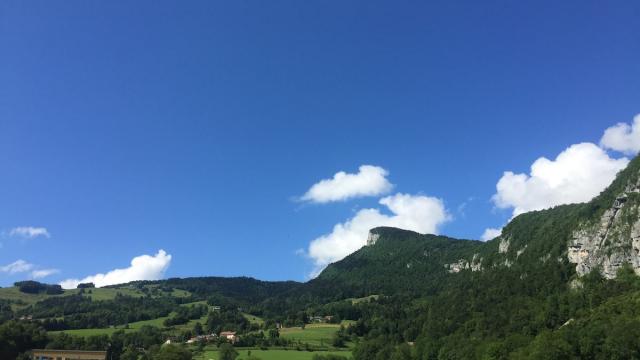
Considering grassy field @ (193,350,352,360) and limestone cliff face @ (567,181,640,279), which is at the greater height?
limestone cliff face @ (567,181,640,279)

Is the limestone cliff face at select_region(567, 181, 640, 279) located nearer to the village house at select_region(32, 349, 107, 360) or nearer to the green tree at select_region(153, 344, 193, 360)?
the green tree at select_region(153, 344, 193, 360)

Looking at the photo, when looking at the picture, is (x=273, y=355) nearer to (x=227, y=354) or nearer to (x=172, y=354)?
(x=227, y=354)

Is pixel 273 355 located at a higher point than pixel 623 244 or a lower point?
lower

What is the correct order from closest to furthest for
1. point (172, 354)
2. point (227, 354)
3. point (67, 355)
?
point (172, 354) < point (67, 355) < point (227, 354)

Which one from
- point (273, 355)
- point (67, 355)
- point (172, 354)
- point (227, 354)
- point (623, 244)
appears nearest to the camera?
point (172, 354)

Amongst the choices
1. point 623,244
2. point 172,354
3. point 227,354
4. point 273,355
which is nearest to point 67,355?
point 172,354

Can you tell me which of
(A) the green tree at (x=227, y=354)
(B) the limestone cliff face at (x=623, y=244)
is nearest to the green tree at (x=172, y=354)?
(A) the green tree at (x=227, y=354)

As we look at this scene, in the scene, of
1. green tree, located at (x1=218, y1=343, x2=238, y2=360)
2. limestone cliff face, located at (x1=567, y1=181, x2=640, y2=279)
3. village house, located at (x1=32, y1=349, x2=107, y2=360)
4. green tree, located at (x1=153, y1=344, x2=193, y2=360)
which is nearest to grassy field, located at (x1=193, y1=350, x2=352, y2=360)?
green tree, located at (x1=218, y1=343, x2=238, y2=360)

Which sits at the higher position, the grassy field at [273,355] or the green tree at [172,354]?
the green tree at [172,354]

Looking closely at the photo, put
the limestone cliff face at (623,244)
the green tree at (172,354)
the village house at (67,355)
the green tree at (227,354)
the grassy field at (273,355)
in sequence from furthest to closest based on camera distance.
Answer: the limestone cliff face at (623,244) → the grassy field at (273,355) → the green tree at (227,354) → the village house at (67,355) → the green tree at (172,354)

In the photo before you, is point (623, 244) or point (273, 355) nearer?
point (273, 355)

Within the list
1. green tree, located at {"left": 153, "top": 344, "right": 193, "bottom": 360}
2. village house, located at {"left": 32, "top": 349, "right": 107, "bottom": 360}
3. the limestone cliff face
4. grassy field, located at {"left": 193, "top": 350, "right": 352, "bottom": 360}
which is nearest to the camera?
green tree, located at {"left": 153, "top": 344, "right": 193, "bottom": 360}

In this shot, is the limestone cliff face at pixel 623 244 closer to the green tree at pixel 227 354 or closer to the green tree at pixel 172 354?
the green tree at pixel 227 354

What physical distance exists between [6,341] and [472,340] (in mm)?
128746
